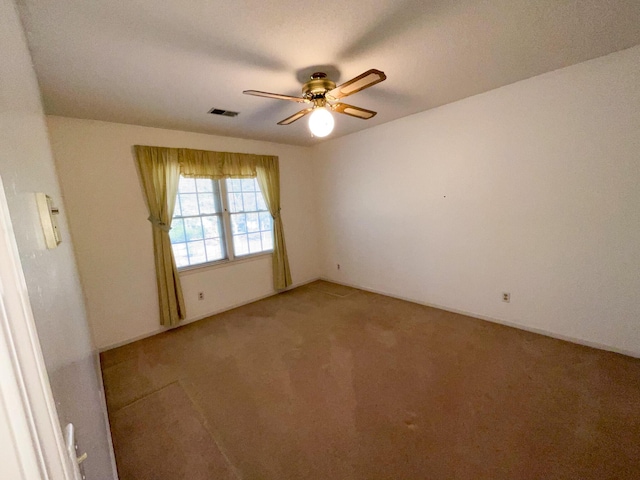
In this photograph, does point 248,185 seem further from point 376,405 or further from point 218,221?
point 376,405

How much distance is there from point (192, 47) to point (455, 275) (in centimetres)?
336

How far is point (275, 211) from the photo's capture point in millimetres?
4141

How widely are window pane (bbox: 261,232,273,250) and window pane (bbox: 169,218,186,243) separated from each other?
3.89 ft

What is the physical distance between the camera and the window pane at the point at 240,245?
384cm

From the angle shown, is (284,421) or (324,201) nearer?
(284,421)

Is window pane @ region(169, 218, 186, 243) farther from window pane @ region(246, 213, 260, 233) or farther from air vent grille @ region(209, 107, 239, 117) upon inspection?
air vent grille @ region(209, 107, 239, 117)

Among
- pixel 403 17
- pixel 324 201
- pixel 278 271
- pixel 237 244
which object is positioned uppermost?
pixel 403 17

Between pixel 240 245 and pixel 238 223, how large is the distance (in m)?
0.34

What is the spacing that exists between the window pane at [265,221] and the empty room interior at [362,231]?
11cm

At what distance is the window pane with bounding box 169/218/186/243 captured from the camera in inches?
129

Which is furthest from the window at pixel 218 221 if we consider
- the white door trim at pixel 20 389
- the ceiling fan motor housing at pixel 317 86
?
the white door trim at pixel 20 389

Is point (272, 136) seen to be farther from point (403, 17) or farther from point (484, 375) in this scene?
point (484, 375)

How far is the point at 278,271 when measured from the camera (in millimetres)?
4188

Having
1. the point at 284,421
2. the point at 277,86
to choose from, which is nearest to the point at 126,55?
the point at 277,86
